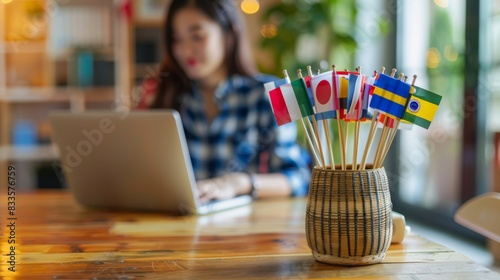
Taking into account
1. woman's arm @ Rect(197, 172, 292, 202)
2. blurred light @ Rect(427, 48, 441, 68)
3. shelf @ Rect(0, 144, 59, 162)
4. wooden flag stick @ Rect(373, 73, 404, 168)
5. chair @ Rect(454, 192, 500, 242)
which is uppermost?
wooden flag stick @ Rect(373, 73, 404, 168)

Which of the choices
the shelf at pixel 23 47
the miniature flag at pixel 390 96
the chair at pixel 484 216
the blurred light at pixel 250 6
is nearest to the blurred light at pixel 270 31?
the blurred light at pixel 250 6

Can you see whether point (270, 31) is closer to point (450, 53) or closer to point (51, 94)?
point (450, 53)

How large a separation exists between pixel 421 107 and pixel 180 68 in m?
1.29

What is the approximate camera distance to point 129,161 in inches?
51.4

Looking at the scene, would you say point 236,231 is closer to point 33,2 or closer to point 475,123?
point 475,123

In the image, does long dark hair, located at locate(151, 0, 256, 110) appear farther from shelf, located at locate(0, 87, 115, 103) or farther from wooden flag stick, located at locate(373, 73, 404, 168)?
shelf, located at locate(0, 87, 115, 103)

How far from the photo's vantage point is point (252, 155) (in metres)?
1.99

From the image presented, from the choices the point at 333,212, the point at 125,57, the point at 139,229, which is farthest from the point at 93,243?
the point at 125,57

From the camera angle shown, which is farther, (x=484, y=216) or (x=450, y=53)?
(x=450, y=53)

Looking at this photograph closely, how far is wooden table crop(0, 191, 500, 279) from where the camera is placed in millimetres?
847

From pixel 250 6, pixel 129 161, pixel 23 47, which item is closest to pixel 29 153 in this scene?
pixel 23 47

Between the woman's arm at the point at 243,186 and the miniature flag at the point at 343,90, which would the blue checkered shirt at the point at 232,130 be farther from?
the miniature flag at the point at 343,90

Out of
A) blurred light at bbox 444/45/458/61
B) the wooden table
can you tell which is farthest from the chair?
blurred light at bbox 444/45/458/61

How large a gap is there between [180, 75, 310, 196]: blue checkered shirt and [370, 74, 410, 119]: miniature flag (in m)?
1.06
